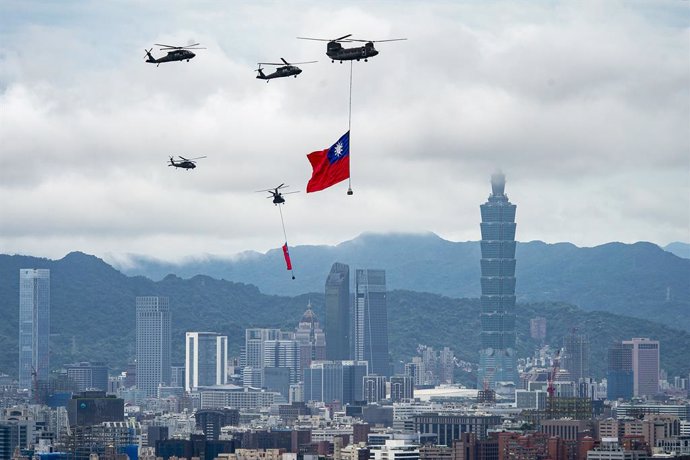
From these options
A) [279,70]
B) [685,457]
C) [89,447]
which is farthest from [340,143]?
[89,447]

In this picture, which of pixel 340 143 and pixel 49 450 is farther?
pixel 49 450

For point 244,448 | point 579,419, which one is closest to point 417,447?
point 244,448

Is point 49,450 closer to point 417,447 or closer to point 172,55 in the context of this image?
point 417,447

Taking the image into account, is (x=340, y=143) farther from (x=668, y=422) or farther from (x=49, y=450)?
(x=668, y=422)

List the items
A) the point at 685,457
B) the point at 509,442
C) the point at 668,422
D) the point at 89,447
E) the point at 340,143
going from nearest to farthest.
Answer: the point at 340,143, the point at 685,457, the point at 509,442, the point at 89,447, the point at 668,422

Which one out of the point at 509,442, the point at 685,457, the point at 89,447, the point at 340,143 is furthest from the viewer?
the point at 89,447

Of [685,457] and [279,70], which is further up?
[279,70]
